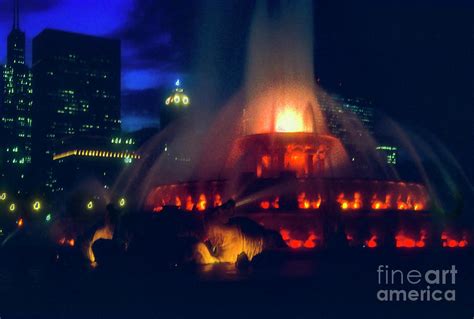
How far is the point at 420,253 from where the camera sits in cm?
1983

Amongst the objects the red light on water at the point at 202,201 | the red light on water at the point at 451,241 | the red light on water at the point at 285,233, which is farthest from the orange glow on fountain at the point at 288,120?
the red light on water at the point at 285,233

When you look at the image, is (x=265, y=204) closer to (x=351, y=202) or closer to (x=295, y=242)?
(x=295, y=242)

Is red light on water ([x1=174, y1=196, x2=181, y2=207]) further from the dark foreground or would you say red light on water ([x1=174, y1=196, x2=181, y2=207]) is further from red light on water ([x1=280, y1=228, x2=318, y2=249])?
the dark foreground

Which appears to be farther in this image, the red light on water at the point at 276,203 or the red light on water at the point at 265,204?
the red light on water at the point at 265,204

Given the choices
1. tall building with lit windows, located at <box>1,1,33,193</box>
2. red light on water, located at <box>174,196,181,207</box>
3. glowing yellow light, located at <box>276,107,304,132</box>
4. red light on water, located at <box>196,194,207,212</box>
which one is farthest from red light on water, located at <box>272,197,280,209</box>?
tall building with lit windows, located at <box>1,1,33,193</box>

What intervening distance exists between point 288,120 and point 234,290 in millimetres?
22264

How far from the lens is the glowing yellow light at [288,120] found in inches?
1423

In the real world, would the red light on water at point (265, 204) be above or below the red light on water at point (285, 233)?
above

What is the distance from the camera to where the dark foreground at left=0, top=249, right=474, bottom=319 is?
13.2m
